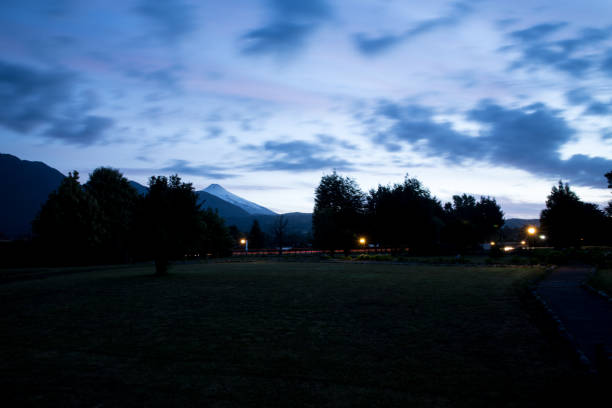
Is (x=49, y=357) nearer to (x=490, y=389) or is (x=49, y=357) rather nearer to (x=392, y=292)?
(x=490, y=389)

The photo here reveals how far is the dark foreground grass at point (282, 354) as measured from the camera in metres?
5.20

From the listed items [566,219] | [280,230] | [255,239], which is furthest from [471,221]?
A: [255,239]

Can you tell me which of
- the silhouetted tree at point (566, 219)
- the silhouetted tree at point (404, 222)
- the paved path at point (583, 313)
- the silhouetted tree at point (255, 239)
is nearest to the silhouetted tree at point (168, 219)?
the paved path at point (583, 313)

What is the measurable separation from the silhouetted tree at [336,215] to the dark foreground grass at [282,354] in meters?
36.7

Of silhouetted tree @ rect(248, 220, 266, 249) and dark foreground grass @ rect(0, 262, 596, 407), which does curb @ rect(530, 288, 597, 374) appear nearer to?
dark foreground grass @ rect(0, 262, 596, 407)

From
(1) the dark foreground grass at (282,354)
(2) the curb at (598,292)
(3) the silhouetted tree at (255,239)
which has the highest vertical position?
(3) the silhouetted tree at (255,239)

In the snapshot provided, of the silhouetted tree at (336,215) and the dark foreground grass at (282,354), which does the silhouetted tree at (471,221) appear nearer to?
the silhouetted tree at (336,215)

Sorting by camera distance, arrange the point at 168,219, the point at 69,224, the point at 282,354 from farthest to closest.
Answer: the point at 69,224, the point at 168,219, the point at 282,354

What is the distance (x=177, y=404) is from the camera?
16.3 ft

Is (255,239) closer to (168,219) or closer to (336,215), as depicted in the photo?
(336,215)

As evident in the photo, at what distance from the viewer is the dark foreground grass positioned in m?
5.20

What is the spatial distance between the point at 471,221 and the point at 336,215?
37153mm

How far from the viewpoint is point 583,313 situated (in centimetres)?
1012

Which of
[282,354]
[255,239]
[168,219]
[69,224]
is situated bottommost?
[282,354]
